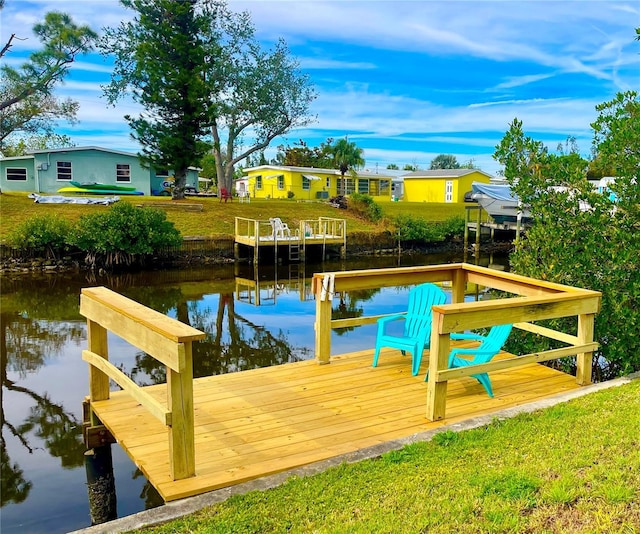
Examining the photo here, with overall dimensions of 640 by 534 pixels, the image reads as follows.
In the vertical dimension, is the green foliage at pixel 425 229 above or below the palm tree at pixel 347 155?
below

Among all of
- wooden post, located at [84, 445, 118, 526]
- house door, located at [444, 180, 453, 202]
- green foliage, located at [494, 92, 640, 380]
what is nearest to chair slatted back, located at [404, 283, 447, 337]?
green foliage, located at [494, 92, 640, 380]

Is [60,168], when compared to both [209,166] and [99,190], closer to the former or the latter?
[99,190]

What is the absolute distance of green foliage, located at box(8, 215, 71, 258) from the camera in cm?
1659

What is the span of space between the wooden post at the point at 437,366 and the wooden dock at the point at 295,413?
0.29 feet

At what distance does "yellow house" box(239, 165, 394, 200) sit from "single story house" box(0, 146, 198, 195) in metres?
9.43

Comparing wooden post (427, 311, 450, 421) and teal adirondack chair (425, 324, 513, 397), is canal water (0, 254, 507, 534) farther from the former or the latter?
teal adirondack chair (425, 324, 513, 397)

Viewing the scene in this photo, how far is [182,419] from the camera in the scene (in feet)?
9.87

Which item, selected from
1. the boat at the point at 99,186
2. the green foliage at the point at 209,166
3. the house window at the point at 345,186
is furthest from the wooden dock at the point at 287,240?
the green foliage at the point at 209,166

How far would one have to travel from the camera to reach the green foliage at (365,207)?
2727 cm

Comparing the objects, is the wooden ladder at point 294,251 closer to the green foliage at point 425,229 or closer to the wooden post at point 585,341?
the green foliage at point 425,229

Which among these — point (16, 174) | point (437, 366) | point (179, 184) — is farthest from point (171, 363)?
point (16, 174)

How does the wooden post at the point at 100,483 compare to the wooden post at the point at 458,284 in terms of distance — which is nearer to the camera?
the wooden post at the point at 100,483

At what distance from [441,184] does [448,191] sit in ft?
2.78

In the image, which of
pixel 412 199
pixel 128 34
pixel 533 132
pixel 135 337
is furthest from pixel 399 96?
pixel 135 337
